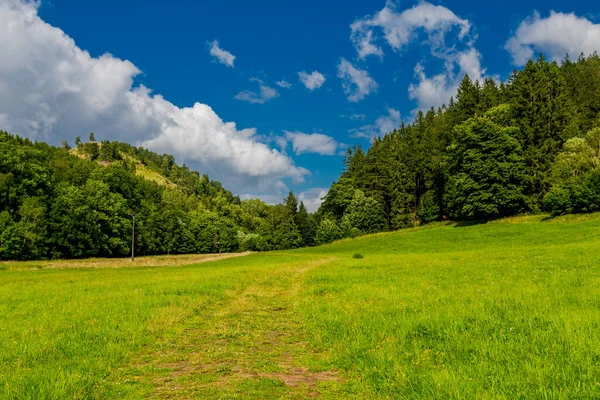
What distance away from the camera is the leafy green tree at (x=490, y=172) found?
214 ft

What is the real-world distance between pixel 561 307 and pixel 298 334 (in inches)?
304

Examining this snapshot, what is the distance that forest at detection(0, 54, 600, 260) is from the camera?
217ft

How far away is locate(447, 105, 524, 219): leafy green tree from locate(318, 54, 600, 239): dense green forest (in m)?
0.17

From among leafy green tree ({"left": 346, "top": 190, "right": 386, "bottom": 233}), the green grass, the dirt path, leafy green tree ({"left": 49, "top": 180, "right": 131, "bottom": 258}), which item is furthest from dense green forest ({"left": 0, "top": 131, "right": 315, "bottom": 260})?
the dirt path

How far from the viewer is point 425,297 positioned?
45.6 feet

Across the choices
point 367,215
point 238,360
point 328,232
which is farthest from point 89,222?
point 238,360

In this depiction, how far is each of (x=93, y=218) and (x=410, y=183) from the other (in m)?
88.8

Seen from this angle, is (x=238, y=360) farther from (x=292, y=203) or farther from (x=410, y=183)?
(x=292, y=203)

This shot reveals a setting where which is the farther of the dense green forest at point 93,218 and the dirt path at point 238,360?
the dense green forest at point 93,218

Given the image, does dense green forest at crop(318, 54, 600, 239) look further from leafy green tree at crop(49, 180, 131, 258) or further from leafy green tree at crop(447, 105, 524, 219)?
leafy green tree at crop(49, 180, 131, 258)

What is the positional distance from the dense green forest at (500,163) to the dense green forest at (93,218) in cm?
4432

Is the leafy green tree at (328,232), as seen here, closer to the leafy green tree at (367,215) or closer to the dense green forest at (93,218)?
the leafy green tree at (367,215)

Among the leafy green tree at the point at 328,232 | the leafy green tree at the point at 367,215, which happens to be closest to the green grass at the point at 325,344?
the leafy green tree at the point at 367,215

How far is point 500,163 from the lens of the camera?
6575 centimetres
